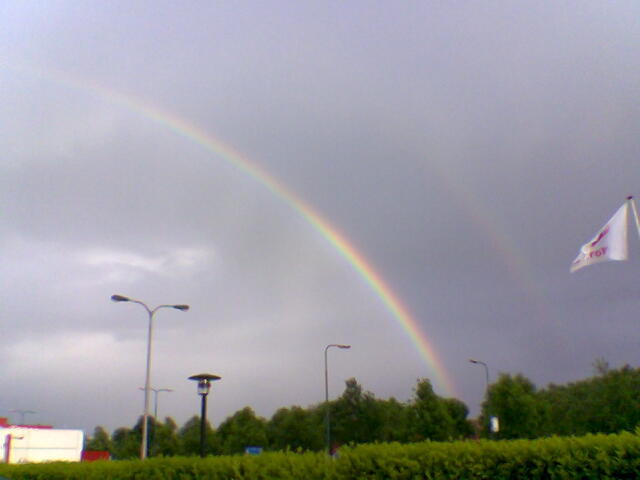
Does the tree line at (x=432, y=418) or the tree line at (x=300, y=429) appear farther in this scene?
the tree line at (x=300, y=429)

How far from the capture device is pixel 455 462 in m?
9.68

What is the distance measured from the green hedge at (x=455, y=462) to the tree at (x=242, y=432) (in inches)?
1303

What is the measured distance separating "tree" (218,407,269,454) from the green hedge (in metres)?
33.1

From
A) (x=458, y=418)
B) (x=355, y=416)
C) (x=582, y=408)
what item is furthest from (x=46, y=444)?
(x=582, y=408)

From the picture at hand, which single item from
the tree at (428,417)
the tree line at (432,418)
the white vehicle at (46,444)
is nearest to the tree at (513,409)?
the tree line at (432,418)

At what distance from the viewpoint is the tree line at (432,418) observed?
30.2 meters

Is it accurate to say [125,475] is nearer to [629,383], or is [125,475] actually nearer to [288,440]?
[629,383]

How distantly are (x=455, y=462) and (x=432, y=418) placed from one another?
78.0ft

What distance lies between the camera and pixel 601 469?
919 centimetres

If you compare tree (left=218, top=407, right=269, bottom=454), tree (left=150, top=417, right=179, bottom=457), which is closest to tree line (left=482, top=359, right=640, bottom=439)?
tree (left=218, top=407, right=269, bottom=454)

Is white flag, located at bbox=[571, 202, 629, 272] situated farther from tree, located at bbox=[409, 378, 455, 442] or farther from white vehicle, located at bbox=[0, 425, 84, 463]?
white vehicle, located at bbox=[0, 425, 84, 463]

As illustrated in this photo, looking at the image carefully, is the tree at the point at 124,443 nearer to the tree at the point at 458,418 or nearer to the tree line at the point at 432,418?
the tree line at the point at 432,418

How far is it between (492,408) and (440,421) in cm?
267

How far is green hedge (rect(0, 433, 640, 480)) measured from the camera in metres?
9.21
